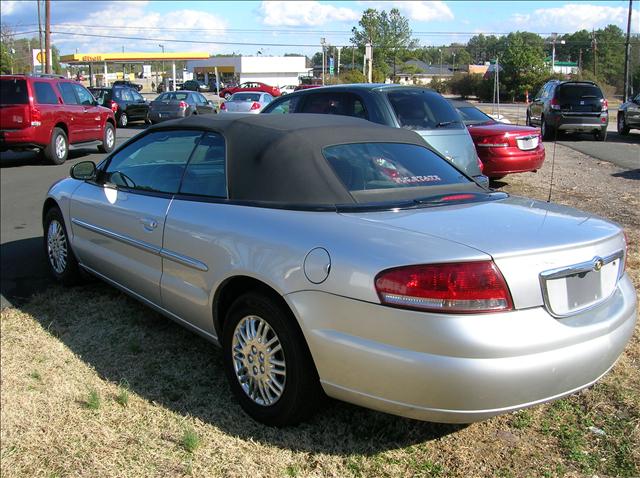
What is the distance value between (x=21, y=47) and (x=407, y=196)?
377 feet

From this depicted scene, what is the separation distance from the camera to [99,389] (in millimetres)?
3576

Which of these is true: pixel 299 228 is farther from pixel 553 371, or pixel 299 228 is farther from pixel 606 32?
pixel 606 32

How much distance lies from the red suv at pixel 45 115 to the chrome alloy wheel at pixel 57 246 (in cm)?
838

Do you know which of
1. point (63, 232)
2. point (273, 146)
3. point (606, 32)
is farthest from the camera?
point (606, 32)

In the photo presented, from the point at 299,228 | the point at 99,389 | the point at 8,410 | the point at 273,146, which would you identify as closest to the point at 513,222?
the point at 299,228

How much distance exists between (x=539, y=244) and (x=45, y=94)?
43.2 feet

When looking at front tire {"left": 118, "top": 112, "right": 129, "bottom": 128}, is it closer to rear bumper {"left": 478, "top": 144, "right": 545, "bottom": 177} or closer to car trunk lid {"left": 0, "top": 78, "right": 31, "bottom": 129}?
car trunk lid {"left": 0, "top": 78, "right": 31, "bottom": 129}

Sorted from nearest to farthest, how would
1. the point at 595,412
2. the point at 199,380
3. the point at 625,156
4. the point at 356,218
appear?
the point at 356,218
the point at 595,412
the point at 199,380
the point at 625,156

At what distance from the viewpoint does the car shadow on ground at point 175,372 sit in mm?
3047

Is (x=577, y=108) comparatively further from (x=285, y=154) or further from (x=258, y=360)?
(x=258, y=360)

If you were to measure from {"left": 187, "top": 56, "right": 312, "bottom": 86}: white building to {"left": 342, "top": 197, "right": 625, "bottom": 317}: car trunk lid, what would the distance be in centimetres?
8573

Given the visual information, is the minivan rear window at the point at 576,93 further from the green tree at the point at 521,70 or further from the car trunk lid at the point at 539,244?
the green tree at the point at 521,70

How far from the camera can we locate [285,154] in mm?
3373

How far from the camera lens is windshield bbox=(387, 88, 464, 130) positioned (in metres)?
6.61
